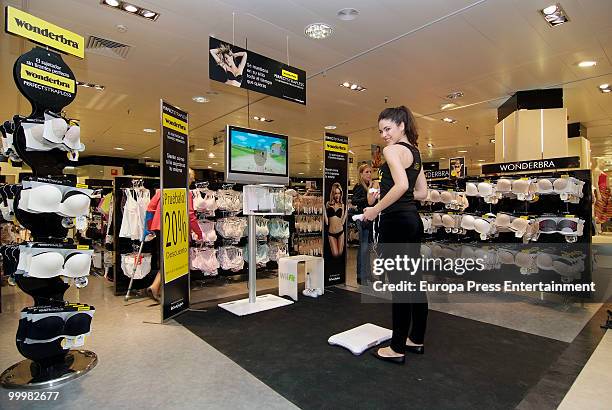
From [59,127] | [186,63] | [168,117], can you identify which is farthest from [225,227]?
[59,127]

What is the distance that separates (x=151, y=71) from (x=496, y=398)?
20.1 feet

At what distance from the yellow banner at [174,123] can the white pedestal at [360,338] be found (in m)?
2.65

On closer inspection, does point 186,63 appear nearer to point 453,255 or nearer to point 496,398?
point 453,255

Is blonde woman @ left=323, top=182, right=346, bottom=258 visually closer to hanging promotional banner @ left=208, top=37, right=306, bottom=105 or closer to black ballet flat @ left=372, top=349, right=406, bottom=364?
hanging promotional banner @ left=208, top=37, right=306, bottom=105

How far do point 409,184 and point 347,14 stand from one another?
8.48 feet

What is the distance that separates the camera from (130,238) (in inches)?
191

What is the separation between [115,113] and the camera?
27.3 ft

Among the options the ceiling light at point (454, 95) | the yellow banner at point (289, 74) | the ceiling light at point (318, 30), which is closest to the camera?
the ceiling light at point (318, 30)

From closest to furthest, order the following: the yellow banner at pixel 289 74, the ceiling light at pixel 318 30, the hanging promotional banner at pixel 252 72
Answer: the hanging promotional banner at pixel 252 72 → the ceiling light at pixel 318 30 → the yellow banner at pixel 289 74

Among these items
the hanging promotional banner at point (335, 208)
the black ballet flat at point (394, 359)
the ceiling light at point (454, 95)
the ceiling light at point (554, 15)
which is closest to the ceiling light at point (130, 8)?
the hanging promotional banner at point (335, 208)

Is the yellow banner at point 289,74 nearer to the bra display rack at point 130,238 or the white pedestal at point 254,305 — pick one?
the bra display rack at point 130,238

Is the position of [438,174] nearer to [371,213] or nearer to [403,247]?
[403,247]

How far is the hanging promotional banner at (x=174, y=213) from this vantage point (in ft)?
11.6

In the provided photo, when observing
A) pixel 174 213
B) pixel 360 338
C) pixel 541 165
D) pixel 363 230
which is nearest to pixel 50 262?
pixel 174 213
